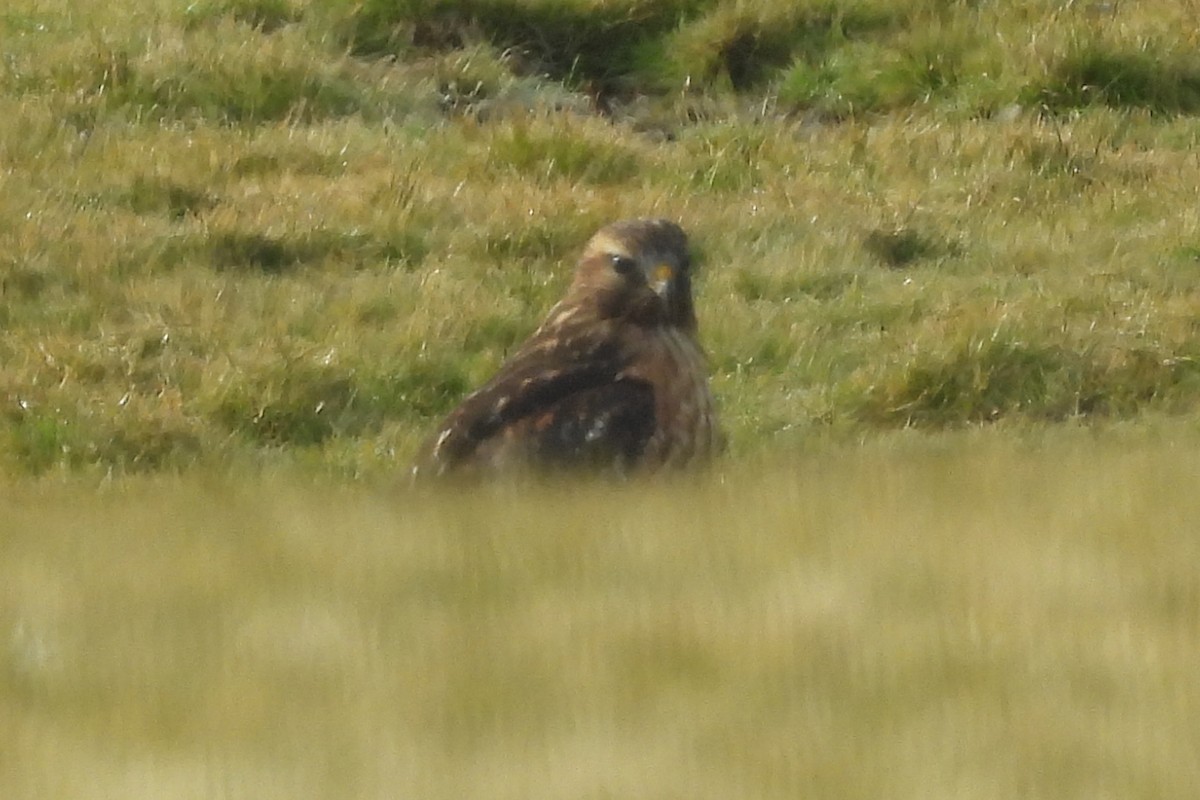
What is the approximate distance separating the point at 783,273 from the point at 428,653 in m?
4.92

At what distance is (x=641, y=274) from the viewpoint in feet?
18.4

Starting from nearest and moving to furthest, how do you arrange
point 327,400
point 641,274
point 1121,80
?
point 641,274, point 327,400, point 1121,80

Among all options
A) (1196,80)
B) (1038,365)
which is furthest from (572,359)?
(1196,80)

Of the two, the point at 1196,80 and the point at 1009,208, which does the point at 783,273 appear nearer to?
the point at 1009,208

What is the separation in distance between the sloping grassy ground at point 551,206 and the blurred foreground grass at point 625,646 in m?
2.47

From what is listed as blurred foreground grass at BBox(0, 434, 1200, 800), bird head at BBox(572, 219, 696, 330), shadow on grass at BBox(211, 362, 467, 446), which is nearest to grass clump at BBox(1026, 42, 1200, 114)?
shadow on grass at BBox(211, 362, 467, 446)

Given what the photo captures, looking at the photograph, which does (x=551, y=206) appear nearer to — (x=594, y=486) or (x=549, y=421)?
(x=549, y=421)

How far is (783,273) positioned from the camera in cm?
751

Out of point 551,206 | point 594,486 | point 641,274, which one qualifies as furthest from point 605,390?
point 551,206

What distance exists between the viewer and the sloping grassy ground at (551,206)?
6395mm

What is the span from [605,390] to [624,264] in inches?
26.8

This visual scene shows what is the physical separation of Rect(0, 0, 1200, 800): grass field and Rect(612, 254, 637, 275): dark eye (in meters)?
0.64

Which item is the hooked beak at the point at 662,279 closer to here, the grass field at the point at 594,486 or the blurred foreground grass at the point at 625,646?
the grass field at the point at 594,486

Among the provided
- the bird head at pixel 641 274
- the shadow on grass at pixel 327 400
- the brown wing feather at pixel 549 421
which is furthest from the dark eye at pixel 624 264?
the shadow on grass at pixel 327 400
